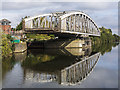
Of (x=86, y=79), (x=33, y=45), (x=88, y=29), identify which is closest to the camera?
(x=86, y=79)

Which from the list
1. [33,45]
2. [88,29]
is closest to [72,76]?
[33,45]

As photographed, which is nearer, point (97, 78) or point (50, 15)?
point (97, 78)

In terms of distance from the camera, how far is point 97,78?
24.4 m

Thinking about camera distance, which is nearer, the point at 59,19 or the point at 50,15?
the point at 59,19

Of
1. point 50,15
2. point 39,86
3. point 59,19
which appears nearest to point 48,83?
point 39,86

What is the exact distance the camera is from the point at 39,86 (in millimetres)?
20141

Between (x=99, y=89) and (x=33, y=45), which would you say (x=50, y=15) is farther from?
(x=99, y=89)

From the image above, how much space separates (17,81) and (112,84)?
10608mm

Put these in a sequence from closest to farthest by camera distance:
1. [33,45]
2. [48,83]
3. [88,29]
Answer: [48,83], [33,45], [88,29]

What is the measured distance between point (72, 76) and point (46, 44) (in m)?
57.1

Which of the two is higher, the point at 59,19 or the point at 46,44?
the point at 59,19

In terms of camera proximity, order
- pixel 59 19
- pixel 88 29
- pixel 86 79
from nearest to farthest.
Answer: pixel 86 79 < pixel 59 19 < pixel 88 29

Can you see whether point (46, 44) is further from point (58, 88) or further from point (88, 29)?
point (58, 88)

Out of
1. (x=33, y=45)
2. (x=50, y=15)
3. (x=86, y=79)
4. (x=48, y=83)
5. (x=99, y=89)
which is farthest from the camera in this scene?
(x=33, y=45)
